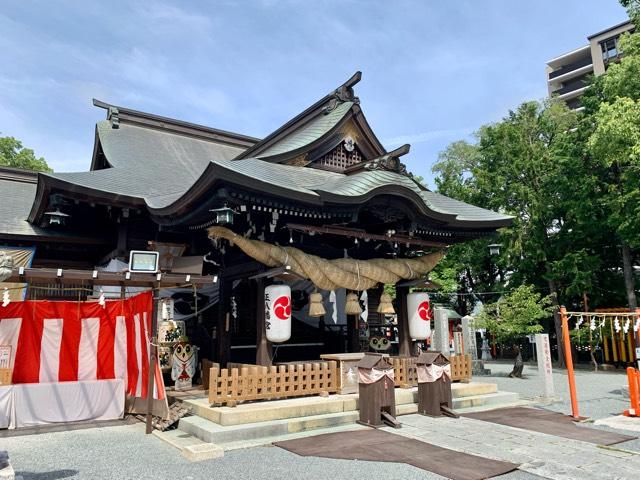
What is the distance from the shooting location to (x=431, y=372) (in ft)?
27.6

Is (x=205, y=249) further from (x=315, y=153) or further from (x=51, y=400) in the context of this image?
(x=51, y=400)

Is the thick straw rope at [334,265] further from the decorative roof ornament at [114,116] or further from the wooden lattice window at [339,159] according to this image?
the decorative roof ornament at [114,116]

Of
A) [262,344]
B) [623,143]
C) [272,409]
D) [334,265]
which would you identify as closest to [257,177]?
[334,265]

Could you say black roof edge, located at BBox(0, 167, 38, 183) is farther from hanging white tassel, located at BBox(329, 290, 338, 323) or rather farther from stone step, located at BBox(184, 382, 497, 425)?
stone step, located at BBox(184, 382, 497, 425)

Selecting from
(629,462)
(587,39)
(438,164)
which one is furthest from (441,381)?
(587,39)

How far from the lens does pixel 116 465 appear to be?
561 centimetres

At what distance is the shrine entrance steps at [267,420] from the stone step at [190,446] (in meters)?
0.01

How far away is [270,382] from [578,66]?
62.1 meters

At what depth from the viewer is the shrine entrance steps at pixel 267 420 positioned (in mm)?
6789

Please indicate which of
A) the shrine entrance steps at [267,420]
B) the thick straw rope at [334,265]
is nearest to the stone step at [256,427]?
the shrine entrance steps at [267,420]

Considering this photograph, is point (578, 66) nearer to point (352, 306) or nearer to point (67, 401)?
point (352, 306)

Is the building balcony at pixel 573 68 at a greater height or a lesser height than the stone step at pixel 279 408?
greater

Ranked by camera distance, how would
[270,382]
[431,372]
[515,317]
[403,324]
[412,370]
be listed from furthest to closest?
1. [515,317]
2. [403,324]
3. [412,370]
4. [431,372]
5. [270,382]

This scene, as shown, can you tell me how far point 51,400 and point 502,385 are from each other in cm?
1167
